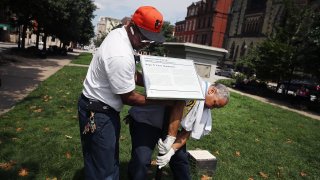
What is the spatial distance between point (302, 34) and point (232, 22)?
52007 mm

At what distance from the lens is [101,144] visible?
3002 millimetres

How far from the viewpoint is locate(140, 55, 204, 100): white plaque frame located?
2.84m

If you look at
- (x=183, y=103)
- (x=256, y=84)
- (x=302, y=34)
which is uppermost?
(x=302, y=34)

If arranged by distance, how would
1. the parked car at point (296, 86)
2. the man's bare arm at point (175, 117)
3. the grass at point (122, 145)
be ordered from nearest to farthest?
1. the man's bare arm at point (175, 117)
2. the grass at point (122, 145)
3. the parked car at point (296, 86)

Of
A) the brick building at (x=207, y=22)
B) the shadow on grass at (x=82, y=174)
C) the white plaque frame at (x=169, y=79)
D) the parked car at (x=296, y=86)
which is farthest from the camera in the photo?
the brick building at (x=207, y=22)

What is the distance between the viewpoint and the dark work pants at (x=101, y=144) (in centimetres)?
300

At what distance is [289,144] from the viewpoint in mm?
7801

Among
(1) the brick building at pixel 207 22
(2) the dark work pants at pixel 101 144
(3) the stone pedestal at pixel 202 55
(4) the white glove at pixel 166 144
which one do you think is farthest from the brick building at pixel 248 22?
(2) the dark work pants at pixel 101 144

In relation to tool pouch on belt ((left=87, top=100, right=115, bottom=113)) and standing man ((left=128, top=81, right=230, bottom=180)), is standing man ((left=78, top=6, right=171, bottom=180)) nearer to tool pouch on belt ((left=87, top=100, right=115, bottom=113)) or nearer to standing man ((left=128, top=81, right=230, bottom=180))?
tool pouch on belt ((left=87, top=100, right=115, bottom=113))

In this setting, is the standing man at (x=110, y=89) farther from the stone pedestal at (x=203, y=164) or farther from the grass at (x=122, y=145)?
the stone pedestal at (x=203, y=164)

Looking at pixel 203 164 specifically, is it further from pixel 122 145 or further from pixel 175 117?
pixel 175 117

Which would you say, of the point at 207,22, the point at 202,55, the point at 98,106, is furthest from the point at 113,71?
the point at 207,22

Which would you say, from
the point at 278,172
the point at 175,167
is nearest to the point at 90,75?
the point at 175,167

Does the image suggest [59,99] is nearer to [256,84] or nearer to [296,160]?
[296,160]
